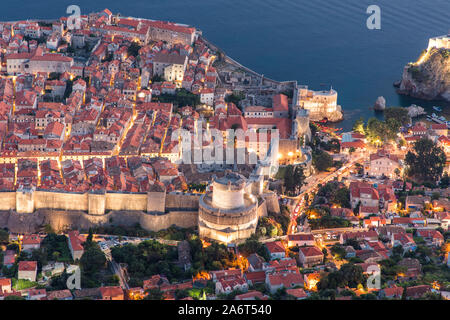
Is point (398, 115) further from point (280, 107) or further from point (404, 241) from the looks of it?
point (404, 241)

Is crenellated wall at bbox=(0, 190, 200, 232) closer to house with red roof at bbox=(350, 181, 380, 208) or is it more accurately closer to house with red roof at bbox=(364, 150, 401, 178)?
house with red roof at bbox=(350, 181, 380, 208)

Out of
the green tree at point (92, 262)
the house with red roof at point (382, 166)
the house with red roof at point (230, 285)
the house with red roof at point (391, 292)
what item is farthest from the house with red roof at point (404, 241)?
the green tree at point (92, 262)

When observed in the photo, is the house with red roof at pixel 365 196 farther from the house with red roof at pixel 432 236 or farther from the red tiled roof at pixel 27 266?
the red tiled roof at pixel 27 266

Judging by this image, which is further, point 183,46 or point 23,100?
point 183,46

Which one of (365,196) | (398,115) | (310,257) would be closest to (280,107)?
(398,115)

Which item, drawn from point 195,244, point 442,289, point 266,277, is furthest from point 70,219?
point 442,289
